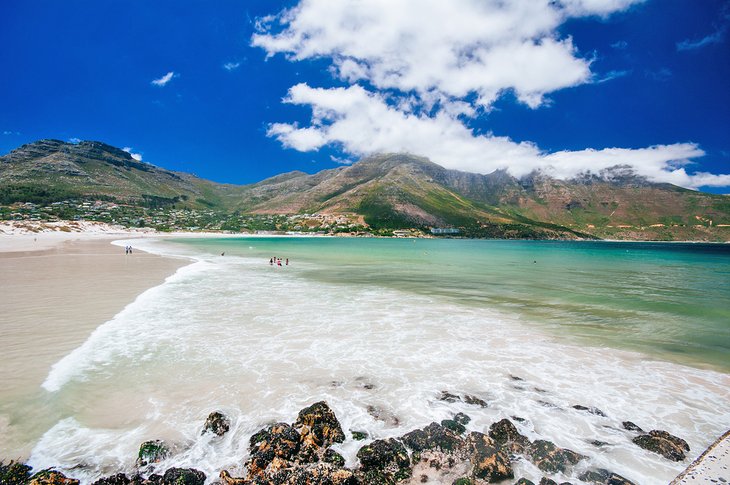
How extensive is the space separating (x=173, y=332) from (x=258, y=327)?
3.69 meters

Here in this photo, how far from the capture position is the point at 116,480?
5.95m

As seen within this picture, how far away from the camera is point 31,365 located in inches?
421

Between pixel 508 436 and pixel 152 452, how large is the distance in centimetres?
769

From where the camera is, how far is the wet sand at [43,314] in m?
9.30

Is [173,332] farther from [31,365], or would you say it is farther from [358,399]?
[358,399]

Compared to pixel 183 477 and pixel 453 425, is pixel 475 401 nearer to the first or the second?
pixel 453 425

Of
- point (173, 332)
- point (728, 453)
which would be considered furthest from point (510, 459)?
point (173, 332)

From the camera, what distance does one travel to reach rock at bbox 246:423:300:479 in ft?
20.7

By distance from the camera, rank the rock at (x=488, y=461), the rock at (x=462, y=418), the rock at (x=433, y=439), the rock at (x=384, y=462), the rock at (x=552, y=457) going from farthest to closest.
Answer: the rock at (x=462, y=418)
the rock at (x=433, y=439)
the rock at (x=552, y=457)
the rock at (x=488, y=461)
the rock at (x=384, y=462)

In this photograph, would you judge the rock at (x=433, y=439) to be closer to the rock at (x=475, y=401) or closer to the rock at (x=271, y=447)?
the rock at (x=475, y=401)

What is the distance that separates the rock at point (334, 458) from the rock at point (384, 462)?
0.36m

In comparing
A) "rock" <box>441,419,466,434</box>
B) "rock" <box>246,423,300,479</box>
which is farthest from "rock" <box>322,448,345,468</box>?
"rock" <box>441,419,466,434</box>

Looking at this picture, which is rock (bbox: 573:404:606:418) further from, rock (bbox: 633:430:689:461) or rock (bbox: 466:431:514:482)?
rock (bbox: 466:431:514:482)

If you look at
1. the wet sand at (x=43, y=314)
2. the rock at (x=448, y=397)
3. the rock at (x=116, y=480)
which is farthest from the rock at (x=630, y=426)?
the wet sand at (x=43, y=314)
